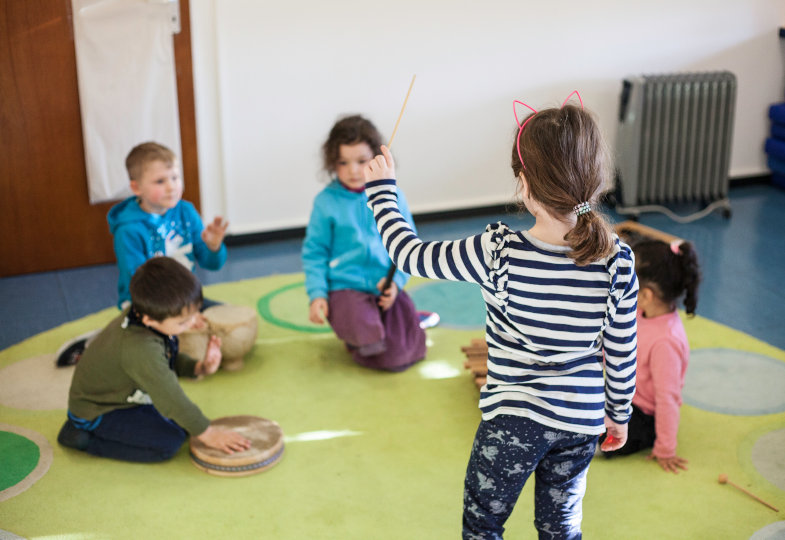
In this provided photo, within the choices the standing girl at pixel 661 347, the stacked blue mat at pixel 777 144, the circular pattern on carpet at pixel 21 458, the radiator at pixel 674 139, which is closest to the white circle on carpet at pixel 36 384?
the circular pattern on carpet at pixel 21 458

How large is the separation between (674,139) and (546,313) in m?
3.16

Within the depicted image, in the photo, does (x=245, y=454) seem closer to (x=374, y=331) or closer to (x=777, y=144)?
(x=374, y=331)

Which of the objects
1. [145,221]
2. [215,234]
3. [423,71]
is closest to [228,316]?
[215,234]

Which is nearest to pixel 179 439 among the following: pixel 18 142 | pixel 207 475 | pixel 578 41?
pixel 207 475

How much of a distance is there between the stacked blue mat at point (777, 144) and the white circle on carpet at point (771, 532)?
303 centimetres

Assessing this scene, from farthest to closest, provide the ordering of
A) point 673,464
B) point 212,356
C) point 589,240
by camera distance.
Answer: point 212,356, point 673,464, point 589,240

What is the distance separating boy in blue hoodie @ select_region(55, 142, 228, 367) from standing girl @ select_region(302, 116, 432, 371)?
0.32m

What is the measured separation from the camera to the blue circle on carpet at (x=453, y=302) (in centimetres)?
309

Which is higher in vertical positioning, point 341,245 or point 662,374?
point 341,245

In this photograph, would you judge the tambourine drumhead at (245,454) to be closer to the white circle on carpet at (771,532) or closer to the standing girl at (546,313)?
the standing girl at (546,313)

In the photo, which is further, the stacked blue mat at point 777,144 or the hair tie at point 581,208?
the stacked blue mat at point 777,144

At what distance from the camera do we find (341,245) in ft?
9.16

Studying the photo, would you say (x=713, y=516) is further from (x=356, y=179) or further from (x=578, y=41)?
(x=578, y=41)

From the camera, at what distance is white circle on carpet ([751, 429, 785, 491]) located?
2193mm
